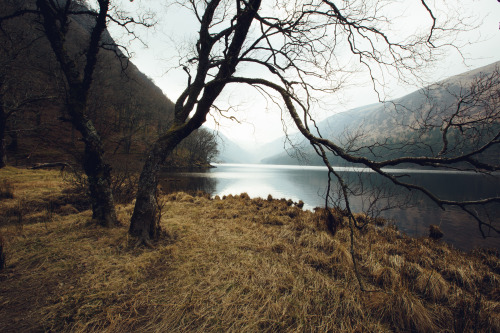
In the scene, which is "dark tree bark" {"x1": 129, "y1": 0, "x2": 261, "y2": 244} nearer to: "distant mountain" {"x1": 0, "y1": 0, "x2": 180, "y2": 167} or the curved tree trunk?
the curved tree trunk

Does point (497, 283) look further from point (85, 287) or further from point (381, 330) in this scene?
point (85, 287)

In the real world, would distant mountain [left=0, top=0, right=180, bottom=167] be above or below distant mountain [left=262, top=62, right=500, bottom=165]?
above

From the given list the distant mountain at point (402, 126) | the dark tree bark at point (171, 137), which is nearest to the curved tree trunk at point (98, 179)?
the dark tree bark at point (171, 137)

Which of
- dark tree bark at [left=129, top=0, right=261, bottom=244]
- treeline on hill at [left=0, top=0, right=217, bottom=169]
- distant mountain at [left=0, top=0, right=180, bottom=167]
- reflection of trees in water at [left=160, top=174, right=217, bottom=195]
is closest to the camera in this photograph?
dark tree bark at [left=129, top=0, right=261, bottom=244]

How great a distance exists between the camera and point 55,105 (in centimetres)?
3519

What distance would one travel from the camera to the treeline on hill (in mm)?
7114

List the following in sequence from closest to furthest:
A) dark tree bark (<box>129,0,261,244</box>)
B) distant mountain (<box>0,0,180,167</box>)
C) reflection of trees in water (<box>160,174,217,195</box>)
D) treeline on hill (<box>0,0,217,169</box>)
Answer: dark tree bark (<box>129,0,261,244</box>), distant mountain (<box>0,0,180,167</box>), treeline on hill (<box>0,0,217,169</box>), reflection of trees in water (<box>160,174,217,195</box>)

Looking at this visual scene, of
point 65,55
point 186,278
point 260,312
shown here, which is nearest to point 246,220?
point 186,278

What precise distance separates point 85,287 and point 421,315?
5011 millimetres

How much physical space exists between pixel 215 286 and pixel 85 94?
5.70 meters

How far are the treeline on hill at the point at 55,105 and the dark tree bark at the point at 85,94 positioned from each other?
303 millimetres

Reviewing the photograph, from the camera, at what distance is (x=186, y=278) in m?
3.31

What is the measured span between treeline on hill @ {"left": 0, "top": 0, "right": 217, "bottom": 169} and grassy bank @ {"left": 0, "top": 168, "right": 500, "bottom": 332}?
2120 mm

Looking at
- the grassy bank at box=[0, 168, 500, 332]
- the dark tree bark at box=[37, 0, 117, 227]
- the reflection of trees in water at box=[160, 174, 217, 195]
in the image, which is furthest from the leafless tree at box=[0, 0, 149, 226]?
the reflection of trees in water at box=[160, 174, 217, 195]
